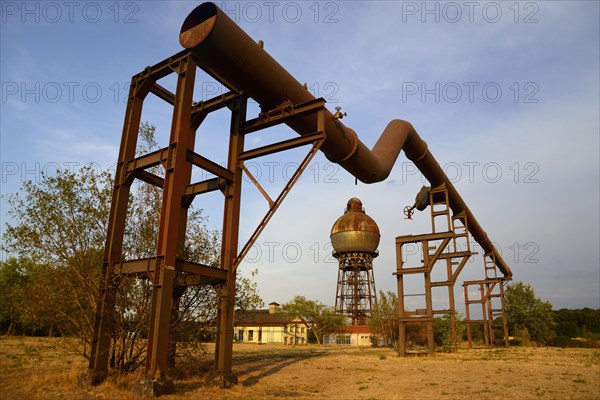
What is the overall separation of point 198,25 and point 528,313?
145ft

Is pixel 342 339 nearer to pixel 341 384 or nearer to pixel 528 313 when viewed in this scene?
pixel 528 313

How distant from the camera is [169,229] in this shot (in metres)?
9.18

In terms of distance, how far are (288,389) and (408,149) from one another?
1197cm

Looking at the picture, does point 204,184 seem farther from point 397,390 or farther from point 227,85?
point 397,390

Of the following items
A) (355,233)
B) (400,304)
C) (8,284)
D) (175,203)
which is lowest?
(400,304)

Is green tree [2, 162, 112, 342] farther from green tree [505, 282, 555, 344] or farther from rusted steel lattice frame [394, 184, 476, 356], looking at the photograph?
green tree [505, 282, 555, 344]

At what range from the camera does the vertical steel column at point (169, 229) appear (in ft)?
28.4

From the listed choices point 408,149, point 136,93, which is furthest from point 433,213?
point 136,93

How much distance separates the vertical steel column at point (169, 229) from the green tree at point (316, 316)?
43778mm

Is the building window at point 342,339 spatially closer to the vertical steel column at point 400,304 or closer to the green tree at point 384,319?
the green tree at point 384,319

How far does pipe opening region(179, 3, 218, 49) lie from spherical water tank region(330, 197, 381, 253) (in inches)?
1317

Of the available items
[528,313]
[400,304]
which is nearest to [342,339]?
[528,313]

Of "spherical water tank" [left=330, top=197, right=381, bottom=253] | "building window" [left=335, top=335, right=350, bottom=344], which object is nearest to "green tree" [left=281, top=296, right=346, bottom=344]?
"building window" [left=335, top=335, right=350, bottom=344]

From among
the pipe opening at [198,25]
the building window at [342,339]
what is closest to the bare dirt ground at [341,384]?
the pipe opening at [198,25]
